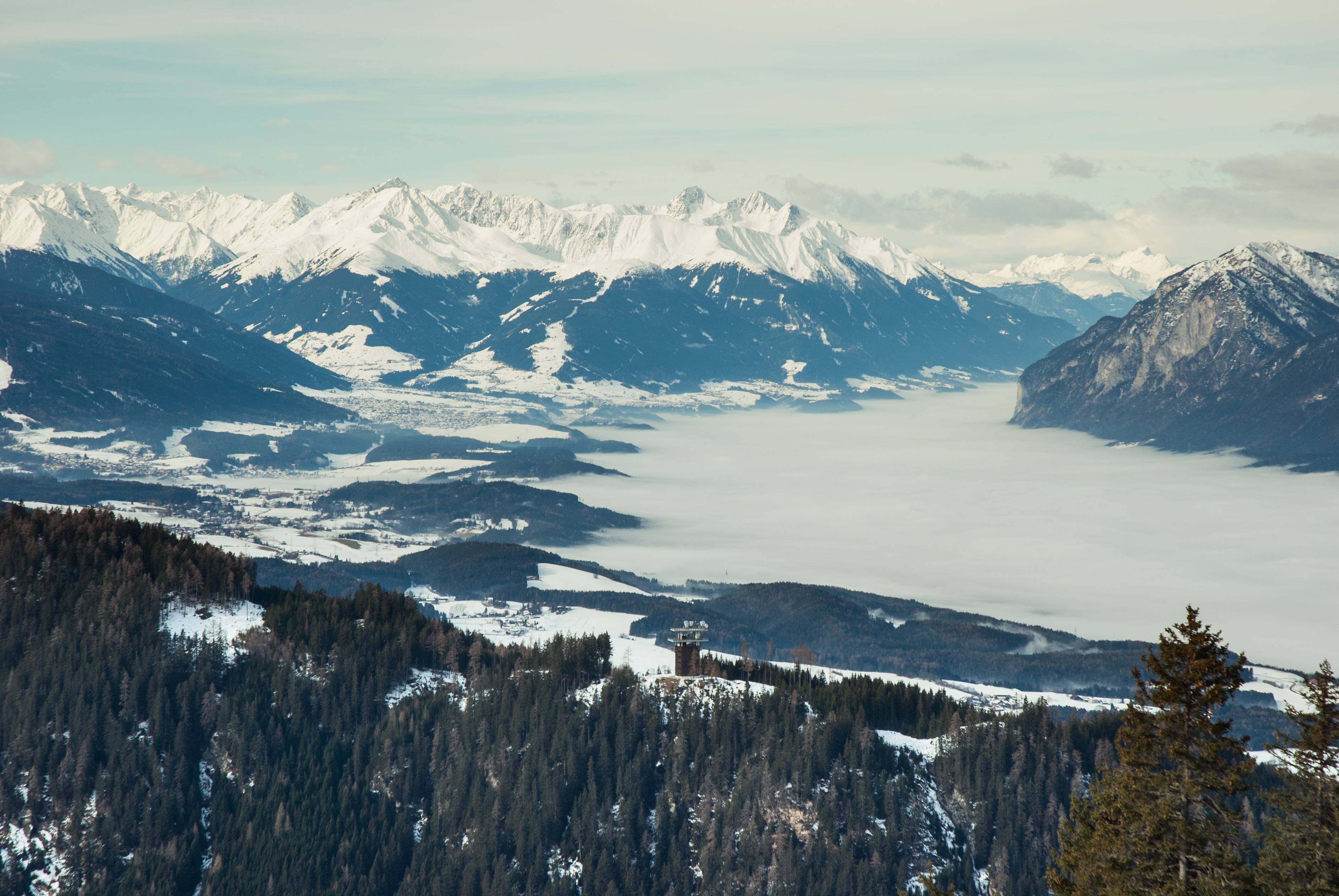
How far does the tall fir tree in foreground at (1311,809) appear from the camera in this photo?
45.9 metres

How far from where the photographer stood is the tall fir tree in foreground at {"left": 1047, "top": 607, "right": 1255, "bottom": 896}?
4569 centimetres

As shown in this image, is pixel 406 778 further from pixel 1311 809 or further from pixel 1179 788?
pixel 1311 809

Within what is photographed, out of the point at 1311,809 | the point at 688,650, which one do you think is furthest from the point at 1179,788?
the point at 688,650

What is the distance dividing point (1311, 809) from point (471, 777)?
14882 centimetres

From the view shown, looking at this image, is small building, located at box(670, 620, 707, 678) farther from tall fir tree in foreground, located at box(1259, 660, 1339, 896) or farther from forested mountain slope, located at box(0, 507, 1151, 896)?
tall fir tree in foreground, located at box(1259, 660, 1339, 896)

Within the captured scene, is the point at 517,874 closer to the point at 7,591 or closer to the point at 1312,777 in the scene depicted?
the point at 7,591

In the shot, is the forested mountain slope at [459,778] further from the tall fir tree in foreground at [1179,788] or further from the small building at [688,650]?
the tall fir tree in foreground at [1179,788]

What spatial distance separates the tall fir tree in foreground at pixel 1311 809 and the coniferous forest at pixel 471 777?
114m

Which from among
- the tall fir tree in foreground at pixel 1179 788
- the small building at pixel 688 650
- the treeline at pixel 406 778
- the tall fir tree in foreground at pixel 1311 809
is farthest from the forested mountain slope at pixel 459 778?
the tall fir tree in foreground at pixel 1311 809

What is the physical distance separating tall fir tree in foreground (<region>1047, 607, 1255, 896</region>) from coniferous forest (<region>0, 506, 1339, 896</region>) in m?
114

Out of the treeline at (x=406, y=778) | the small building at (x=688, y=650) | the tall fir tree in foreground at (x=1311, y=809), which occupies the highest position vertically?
the tall fir tree in foreground at (x=1311, y=809)

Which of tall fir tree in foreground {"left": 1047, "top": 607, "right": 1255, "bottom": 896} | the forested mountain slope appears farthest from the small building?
tall fir tree in foreground {"left": 1047, "top": 607, "right": 1255, "bottom": 896}

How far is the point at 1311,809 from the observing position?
153 feet

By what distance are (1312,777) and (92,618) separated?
18236 cm
